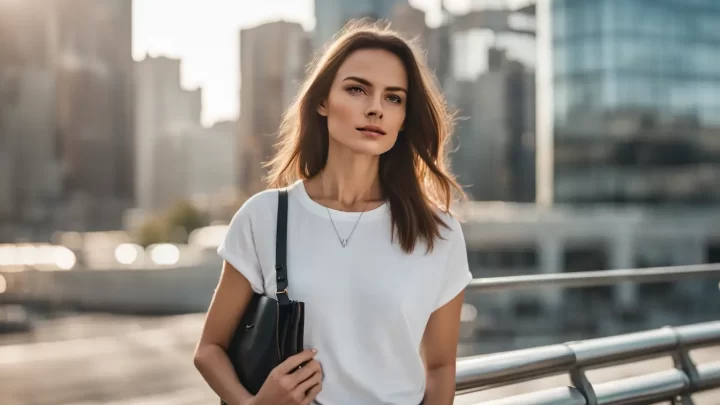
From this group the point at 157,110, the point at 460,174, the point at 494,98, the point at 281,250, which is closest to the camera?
the point at 281,250

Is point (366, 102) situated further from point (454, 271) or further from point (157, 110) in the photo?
point (157, 110)

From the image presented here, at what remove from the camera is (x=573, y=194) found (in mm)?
55219

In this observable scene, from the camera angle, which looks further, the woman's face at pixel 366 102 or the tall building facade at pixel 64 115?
the tall building facade at pixel 64 115

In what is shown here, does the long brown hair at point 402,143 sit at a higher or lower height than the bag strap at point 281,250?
higher

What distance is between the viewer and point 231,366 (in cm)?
216

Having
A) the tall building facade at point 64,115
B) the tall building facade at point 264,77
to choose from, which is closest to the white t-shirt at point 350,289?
the tall building facade at point 264,77

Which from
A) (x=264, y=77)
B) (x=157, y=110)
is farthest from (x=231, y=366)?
(x=157, y=110)

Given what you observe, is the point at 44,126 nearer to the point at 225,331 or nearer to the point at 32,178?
the point at 32,178

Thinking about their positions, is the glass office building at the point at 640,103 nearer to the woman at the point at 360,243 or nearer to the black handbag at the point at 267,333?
the woman at the point at 360,243

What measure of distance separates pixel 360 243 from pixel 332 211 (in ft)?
0.40

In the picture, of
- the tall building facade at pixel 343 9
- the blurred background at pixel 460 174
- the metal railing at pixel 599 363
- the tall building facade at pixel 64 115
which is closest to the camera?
the metal railing at pixel 599 363

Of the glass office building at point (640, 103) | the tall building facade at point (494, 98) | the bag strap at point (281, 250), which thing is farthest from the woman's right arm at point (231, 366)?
the tall building facade at point (494, 98)

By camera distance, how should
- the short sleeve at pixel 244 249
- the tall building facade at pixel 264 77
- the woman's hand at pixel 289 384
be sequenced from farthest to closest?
the tall building facade at pixel 264 77
the short sleeve at pixel 244 249
the woman's hand at pixel 289 384

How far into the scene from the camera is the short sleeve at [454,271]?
90.4 inches
